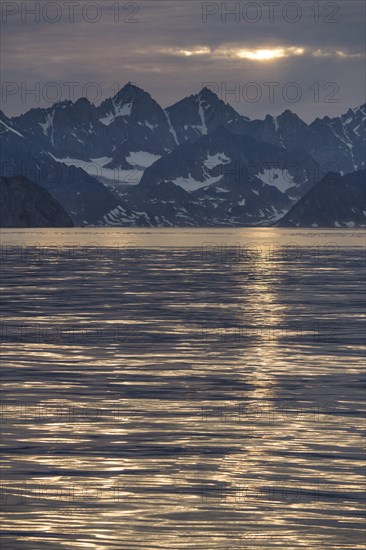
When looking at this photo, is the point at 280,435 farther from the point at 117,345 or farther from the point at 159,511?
the point at 117,345

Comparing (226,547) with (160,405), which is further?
(160,405)

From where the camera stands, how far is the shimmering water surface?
21.4 m

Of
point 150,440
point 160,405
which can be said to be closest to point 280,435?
point 150,440

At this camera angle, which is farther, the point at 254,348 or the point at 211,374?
the point at 254,348

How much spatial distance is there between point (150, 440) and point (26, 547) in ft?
32.3

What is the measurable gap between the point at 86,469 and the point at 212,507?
424 centimetres

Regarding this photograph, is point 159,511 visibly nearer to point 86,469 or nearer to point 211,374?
point 86,469

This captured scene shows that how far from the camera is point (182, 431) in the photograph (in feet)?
101

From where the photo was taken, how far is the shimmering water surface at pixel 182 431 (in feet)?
70.1

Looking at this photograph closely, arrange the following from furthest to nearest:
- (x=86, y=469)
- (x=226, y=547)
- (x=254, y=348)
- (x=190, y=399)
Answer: (x=254, y=348), (x=190, y=399), (x=86, y=469), (x=226, y=547)

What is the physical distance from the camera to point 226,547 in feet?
64.9

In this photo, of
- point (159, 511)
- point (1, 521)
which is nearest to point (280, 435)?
point (159, 511)

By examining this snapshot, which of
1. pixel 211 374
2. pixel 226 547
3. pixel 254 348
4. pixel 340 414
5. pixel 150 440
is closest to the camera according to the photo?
pixel 226 547

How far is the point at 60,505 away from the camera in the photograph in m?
22.7
